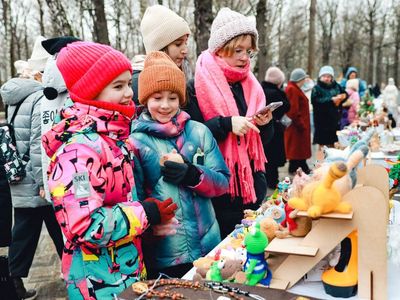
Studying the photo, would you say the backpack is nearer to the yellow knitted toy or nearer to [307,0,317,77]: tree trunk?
the yellow knitted toy

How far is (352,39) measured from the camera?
31594mm

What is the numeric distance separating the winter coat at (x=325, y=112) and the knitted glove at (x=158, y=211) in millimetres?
6257

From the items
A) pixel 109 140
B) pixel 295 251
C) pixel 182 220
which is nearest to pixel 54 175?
pixel 109 140

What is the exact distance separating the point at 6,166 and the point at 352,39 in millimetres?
31997

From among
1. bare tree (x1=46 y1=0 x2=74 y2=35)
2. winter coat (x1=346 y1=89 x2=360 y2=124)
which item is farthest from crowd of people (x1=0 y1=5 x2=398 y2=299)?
winter coat (x1=346 y1=89 x2=360 y2=124)

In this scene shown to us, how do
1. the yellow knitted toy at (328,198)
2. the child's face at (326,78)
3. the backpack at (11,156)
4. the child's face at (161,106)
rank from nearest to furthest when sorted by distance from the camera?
the yellow knitted toy at (328,198) → the child's face at (161,106) → the backpack at (11,156) → the child's face at (326,78)

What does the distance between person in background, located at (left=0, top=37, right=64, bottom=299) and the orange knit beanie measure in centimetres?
147

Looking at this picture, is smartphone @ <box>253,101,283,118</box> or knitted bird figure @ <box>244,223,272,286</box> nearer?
knitted bird figure @ <box>244,223,272,286</box>

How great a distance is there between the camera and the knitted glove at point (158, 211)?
1.65 m

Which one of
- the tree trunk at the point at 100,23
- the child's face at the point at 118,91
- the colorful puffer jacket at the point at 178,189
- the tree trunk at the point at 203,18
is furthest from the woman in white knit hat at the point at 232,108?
the tree trunk at the point at 100,23

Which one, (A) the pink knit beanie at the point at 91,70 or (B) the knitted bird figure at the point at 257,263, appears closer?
(B) the knitted bird figure at the point at 257,263

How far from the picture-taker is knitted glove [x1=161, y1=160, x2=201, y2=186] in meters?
1.90

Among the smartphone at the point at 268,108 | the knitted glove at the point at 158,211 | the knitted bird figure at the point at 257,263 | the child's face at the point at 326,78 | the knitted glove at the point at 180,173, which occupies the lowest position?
the knitted bird figure at the point at 257,263

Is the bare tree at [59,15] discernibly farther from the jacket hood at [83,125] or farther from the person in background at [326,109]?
the jacket hood at [83,125]
